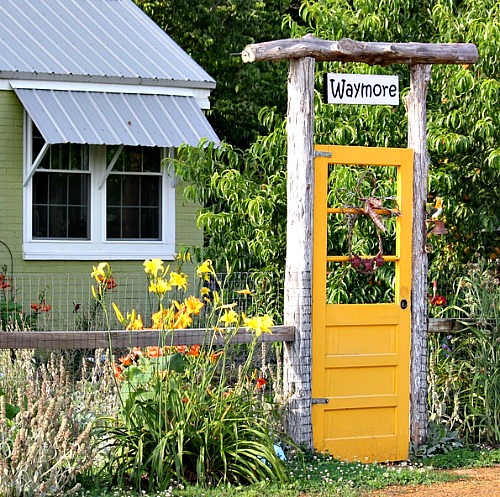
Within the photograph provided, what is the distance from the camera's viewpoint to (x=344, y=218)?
949cm

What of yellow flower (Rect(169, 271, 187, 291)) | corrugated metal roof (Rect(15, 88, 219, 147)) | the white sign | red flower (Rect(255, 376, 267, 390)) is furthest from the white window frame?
yellow flower (Rect(169, 271, 187, 291))

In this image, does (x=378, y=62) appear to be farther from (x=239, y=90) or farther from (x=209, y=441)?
(x=239, y=90)

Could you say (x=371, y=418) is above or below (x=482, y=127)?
below

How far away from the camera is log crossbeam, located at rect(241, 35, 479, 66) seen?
8.32m

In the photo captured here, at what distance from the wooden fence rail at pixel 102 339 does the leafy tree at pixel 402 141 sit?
6.57 ft

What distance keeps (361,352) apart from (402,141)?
248cm

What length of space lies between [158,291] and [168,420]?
837 mm

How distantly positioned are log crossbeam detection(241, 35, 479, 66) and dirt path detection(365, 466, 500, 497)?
10.2ft

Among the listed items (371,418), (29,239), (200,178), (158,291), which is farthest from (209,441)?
(29,239)

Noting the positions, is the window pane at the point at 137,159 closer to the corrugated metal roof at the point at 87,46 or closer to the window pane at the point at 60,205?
the window pane at the point at 60,205

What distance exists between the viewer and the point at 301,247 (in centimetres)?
841

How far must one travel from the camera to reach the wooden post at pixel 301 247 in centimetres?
838

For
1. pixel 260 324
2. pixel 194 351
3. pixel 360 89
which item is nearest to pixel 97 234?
pixel 360 89

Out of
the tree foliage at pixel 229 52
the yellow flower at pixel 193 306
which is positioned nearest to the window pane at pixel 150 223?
the tree foliage at pixel 229 52
